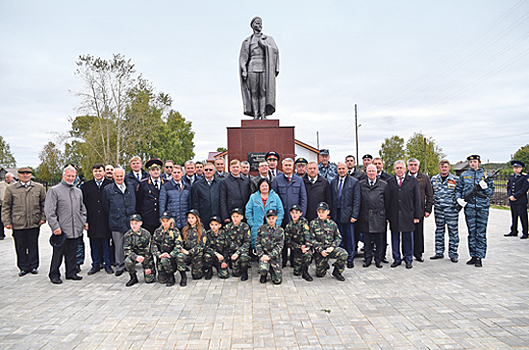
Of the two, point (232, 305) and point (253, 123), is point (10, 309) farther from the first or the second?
point (253, 123)

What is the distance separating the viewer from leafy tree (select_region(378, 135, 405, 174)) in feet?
142

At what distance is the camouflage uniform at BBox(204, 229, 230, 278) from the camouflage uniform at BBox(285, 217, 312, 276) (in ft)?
3.22

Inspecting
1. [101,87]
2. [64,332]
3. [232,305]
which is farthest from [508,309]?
[101,87]

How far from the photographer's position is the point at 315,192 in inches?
226

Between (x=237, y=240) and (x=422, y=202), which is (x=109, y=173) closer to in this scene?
(x=237, y=240)

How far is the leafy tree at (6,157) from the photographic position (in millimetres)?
42897

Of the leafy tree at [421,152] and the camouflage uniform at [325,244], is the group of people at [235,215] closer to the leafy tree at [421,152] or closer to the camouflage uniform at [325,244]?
the camouflage uniform at [325,244]

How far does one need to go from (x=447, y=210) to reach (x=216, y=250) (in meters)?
4.19

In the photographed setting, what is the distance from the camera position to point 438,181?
20.5ft

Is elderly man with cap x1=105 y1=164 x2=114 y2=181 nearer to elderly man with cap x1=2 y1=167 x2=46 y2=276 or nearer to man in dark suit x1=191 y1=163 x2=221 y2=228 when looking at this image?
elderly man with cap x1=2 y1=167 x2=46 y2=276

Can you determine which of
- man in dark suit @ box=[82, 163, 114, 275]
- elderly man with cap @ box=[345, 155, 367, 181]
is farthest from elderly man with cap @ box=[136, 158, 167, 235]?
elderly man with cap @ box=[345, 155, 367, 181]

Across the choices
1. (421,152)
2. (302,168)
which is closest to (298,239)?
(302,168)

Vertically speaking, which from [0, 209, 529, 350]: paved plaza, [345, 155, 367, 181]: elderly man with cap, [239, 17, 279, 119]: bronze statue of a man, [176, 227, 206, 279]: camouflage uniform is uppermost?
[239, 17, 279, 119]: bronze statue of a man

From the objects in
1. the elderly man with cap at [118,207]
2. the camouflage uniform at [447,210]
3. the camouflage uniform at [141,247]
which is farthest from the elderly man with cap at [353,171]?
the elderly man with cap at [118,207]
